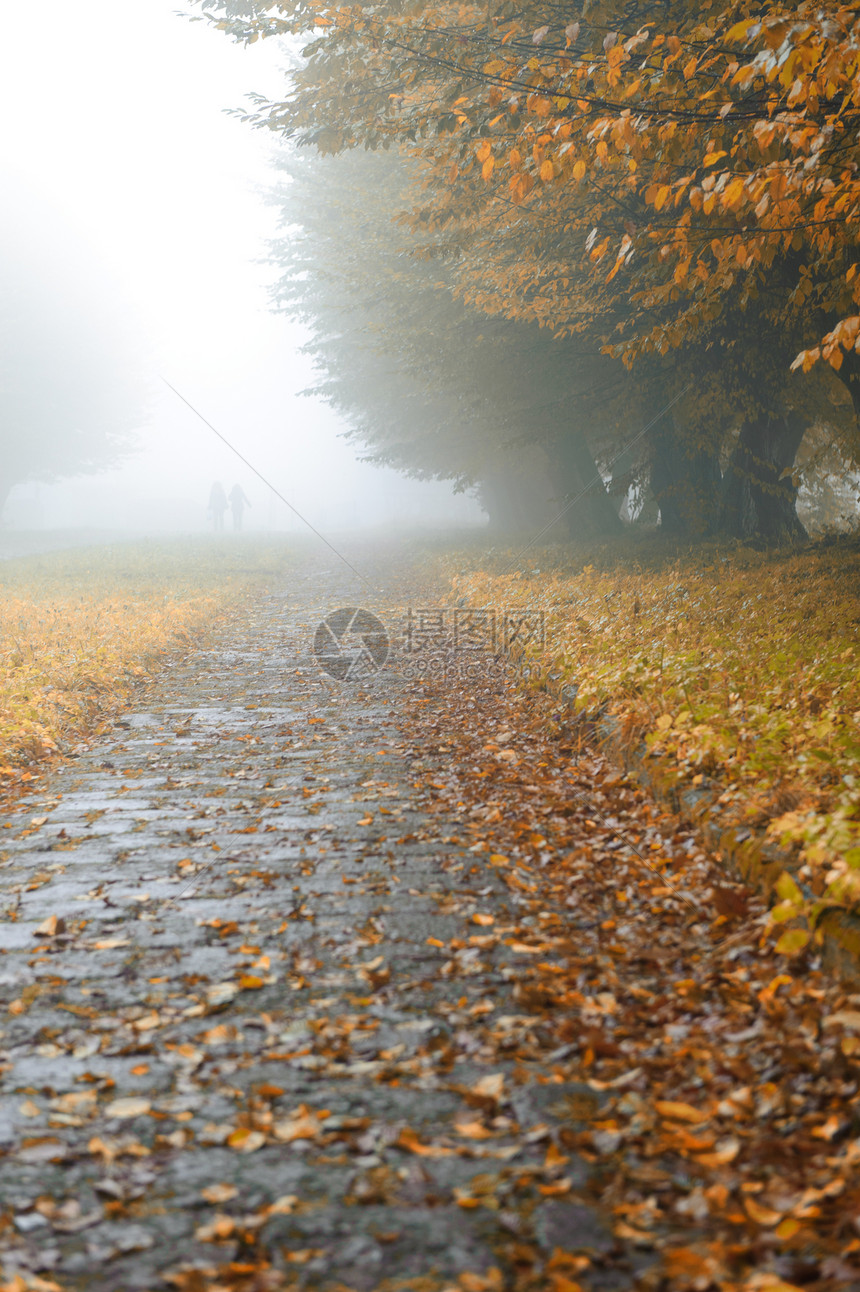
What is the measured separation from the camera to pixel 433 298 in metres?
15.6

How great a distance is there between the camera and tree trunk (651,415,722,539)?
16922mm

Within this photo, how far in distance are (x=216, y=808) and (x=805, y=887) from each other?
11.2 feet

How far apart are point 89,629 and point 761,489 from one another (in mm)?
11691

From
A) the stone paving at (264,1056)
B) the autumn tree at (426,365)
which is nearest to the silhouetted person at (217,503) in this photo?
the autumn tree at (426,365)

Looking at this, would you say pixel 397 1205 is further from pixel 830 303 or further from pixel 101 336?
pixel 101 336

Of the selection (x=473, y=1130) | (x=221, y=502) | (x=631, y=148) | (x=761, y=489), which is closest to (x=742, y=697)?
(x=631, y=148)

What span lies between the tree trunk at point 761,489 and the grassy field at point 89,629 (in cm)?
952

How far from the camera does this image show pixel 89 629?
1135cm

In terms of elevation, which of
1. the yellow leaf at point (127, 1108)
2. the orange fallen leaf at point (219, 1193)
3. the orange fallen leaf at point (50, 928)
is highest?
the orange fallen leaf at point (50, 928)

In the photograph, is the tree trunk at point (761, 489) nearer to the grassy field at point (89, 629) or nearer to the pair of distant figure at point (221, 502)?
the grassy field at point (89, 629)

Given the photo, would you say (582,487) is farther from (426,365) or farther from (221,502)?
(221,502)

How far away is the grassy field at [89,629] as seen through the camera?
23.3 ft

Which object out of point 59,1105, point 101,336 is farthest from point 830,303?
point 101,336

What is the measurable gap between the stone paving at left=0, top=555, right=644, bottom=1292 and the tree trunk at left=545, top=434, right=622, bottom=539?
16413 mm
